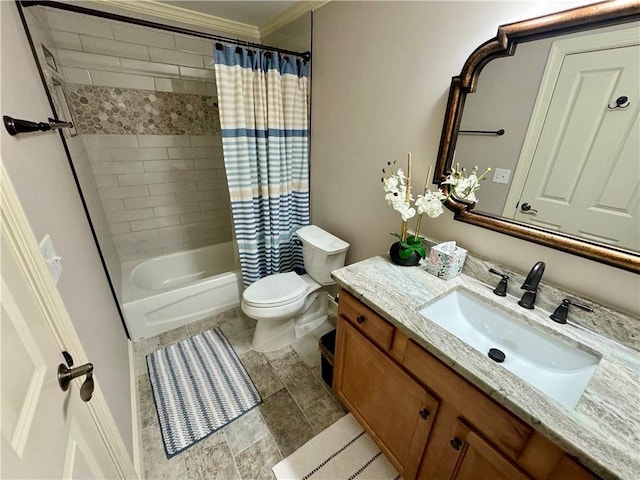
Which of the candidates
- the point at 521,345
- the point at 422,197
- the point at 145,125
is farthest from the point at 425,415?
the point at 145,125

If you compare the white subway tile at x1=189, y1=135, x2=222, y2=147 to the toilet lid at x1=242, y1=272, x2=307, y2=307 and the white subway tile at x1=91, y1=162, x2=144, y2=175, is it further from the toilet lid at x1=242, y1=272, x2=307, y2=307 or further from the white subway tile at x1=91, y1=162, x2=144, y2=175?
the toilet lid at x1=242, y1=272, x2=307, y2=307

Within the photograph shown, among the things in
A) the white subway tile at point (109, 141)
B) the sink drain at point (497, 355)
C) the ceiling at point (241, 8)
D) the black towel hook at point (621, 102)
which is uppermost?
the ceiling at point (241, 8)

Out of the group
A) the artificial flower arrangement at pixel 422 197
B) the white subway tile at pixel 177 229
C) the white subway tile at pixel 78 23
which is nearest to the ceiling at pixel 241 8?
the white subway tile at pixel 78 23

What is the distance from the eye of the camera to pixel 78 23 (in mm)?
1763

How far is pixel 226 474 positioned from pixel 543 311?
4.95 ft

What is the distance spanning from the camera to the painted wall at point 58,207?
74cm

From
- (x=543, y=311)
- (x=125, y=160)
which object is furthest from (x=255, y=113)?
(x=543, y=311)

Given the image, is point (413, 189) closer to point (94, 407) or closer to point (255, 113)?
point (255, 113)

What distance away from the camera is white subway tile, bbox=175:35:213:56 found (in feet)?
6.81

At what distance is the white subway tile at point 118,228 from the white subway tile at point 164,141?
2.26 ft

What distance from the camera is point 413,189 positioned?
1433mm

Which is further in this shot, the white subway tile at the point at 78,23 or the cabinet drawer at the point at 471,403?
the white subway tile at the point at 78,23

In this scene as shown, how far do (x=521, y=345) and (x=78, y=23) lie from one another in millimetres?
3041

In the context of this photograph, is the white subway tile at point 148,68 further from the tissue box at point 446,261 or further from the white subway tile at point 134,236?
the tissue box at point 446,261
